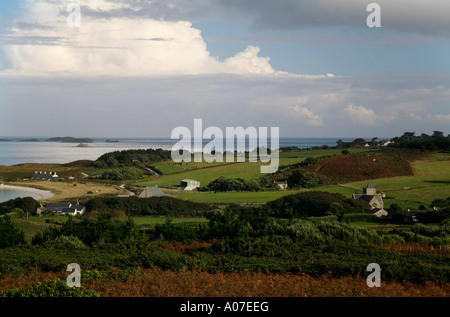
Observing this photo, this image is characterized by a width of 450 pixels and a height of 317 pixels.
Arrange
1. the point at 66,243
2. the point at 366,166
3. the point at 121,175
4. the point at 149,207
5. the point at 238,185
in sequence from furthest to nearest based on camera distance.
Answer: the point at 121,175, the point at 366,166, the point at 238,185, the point at 149,207, the point at 66,243

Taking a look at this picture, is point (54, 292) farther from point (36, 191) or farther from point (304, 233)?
point (36, 191)

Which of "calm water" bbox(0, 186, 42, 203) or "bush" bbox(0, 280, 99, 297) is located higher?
"bush" bbox(0, 280, 99, 297)

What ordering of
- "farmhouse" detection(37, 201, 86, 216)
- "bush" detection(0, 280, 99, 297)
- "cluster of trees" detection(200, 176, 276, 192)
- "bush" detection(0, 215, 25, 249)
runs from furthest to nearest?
"cluster of trees" detection(200, 176, 276, 192), "farmhouse" detection(37, 201, 86, 216), "bush" detection(0, 215, 25, 249), "bush" detection(0, 280, 99, 297)

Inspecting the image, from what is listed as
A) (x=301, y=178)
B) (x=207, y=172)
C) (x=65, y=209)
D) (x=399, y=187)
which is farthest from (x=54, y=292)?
(x=207, y=172)

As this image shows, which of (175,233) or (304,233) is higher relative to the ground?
(304,233)

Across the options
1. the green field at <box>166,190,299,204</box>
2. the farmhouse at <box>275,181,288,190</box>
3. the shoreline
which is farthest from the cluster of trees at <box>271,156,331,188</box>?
the shoreline

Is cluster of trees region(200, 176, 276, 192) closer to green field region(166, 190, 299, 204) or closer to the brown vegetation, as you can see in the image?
green field region(166, 190, 299, 204)

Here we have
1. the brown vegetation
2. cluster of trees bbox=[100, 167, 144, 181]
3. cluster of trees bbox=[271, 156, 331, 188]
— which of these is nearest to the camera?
the brown vegetation

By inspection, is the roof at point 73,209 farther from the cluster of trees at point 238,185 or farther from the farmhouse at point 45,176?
the farmhouse at point 45,176

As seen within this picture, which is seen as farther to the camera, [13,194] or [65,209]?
[13,194]
